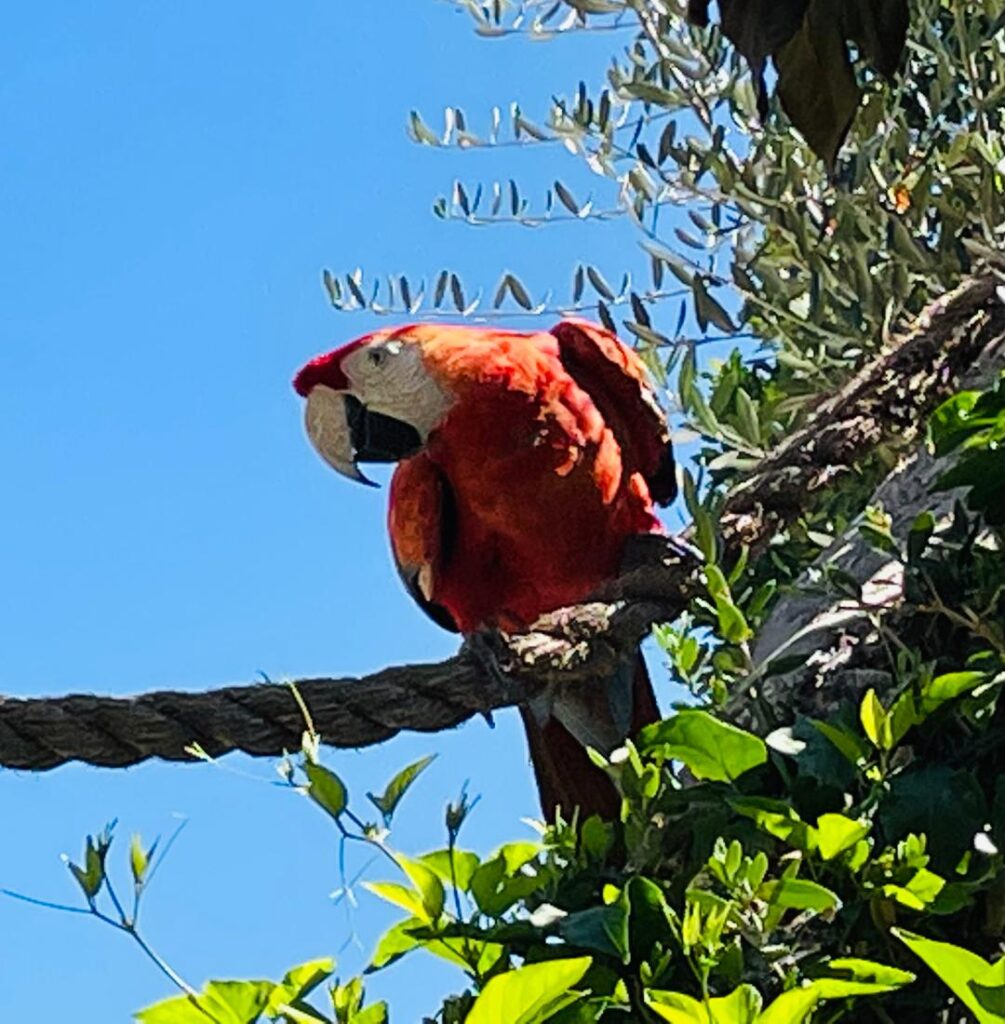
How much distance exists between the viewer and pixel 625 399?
70.4 inches

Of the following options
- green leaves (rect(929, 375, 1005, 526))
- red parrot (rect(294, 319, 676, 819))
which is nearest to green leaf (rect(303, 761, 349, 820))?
green leaves (rect(929, 375, 1005, 526))

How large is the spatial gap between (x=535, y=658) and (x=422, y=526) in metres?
0.77

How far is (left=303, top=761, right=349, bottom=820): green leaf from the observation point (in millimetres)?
622

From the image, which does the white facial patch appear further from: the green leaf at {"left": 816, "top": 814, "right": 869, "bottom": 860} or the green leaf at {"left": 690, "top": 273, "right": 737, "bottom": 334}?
the green leaf at {"left": 816, "top": 814, "right": 869, "bottom": 860}

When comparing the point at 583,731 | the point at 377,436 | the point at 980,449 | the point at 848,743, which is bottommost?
the point at 848,743

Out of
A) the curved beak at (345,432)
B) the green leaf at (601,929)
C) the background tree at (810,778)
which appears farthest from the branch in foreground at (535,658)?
the curved beak at (345,432)

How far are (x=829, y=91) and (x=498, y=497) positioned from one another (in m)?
1.02

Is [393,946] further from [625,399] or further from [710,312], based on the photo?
[625,399]

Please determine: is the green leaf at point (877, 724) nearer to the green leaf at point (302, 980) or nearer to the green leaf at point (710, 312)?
the green leaf at point (302, 980)

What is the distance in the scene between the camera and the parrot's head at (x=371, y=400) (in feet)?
6.37

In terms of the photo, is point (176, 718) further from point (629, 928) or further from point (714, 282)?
point (714, 282)

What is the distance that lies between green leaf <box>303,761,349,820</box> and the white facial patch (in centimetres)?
125

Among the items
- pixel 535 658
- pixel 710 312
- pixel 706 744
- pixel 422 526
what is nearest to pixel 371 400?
pixel 422 526

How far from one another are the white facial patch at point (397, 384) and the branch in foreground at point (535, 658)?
0.65 m
